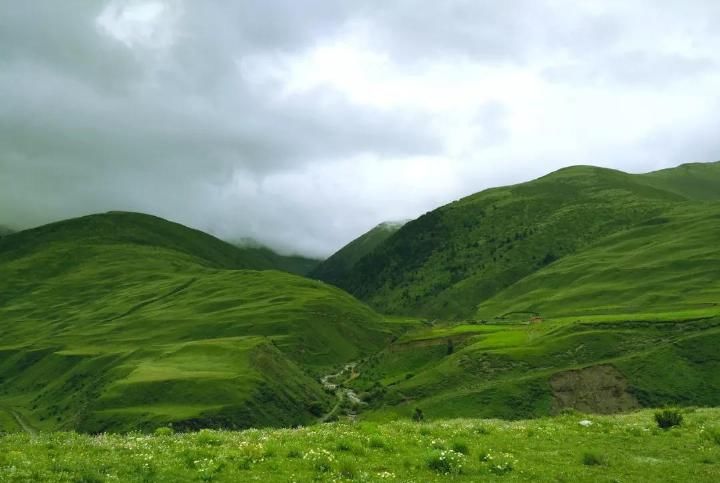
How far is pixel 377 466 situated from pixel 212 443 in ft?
22.4

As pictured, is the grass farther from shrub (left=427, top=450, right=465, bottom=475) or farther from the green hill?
shrub (left=427, top=450, right=465, bottom=475)

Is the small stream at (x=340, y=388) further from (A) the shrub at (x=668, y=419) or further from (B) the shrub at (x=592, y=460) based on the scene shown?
(B) the shrub at (x=592, y=460)

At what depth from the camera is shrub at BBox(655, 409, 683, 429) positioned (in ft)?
100

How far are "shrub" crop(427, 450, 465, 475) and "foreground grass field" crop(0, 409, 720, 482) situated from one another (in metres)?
0.03

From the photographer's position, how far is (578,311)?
17500 centimetres

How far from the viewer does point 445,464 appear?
19.2 metres

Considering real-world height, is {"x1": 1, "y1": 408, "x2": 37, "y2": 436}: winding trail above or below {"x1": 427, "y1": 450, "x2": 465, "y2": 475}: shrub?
below

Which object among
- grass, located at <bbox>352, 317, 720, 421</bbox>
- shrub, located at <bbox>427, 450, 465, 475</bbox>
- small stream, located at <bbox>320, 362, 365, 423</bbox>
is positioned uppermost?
shrub, located at <bbox>427, 450, 465, 475</bbox>

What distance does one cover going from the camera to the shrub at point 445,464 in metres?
19.0

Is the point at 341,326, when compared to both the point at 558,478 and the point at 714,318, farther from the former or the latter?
the point at 558,478

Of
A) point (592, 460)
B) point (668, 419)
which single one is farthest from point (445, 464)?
point (668, 419)

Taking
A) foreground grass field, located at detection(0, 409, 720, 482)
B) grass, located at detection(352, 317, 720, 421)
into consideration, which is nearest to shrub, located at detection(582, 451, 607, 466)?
foreground grass field, located at detection(0, 409, 720, 482)

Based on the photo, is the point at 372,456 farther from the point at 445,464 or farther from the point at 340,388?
the point at 340,388

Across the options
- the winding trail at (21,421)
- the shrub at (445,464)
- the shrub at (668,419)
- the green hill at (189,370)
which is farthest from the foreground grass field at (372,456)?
the winding trail at (21,421)
